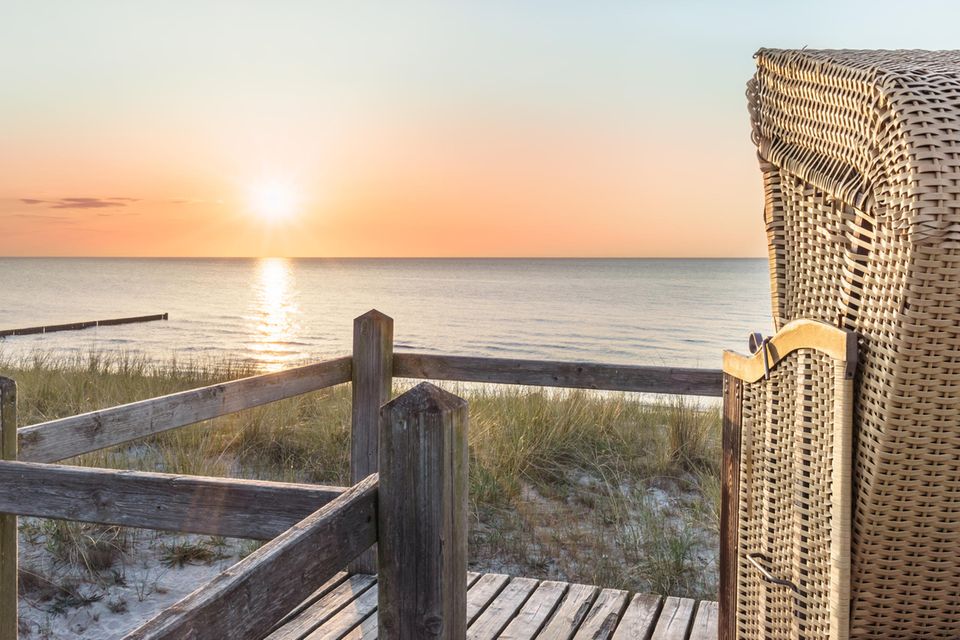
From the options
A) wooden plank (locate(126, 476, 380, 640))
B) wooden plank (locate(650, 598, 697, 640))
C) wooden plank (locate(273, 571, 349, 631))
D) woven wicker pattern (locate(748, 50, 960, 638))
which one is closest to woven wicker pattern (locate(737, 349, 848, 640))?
woven wicker pattern (locate(748, 50, 960, 638))

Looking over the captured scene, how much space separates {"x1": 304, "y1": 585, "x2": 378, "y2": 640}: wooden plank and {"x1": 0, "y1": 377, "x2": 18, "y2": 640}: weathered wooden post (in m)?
1.14

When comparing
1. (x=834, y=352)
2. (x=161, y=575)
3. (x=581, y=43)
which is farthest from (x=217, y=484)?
(x=581, y=43)

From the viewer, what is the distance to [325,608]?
346 cm

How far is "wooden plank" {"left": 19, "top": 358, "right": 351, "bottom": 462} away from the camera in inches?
97.9

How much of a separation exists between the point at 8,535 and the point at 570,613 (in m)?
2.36

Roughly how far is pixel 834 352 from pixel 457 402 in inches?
35.4

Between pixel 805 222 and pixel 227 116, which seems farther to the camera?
pixel 227 116

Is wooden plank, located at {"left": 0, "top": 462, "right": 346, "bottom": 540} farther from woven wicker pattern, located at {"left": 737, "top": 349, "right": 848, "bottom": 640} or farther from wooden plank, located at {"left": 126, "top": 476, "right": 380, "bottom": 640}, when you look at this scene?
woven wicker pattern, located at {"left": 737, "top": 349, "right": 848, "bottom": 640}

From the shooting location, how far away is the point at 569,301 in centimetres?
4703

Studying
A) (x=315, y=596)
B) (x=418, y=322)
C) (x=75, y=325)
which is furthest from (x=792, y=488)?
(x=418, y=322)

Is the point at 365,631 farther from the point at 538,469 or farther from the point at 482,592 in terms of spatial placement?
the point at 538,469

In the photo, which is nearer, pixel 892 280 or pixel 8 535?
pixel 892 280

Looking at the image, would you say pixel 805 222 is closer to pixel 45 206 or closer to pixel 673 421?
pixel 673 421

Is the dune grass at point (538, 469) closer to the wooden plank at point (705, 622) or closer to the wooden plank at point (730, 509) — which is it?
the wooden plank at point (705, 622)
